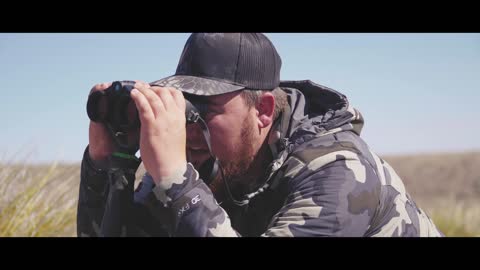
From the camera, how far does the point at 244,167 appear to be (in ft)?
8.97

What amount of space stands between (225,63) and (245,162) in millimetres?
481

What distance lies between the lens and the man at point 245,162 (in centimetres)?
208

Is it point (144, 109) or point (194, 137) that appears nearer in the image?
point (144, 109)

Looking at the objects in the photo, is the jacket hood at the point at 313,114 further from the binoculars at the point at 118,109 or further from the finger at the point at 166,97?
the finger at the point at 166,97

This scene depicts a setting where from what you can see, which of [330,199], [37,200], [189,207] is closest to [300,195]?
[330,199]

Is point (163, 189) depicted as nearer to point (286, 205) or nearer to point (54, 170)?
point (286, 205)

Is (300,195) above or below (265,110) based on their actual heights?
below

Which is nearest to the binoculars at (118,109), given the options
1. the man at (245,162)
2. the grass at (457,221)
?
the man at (245,162)

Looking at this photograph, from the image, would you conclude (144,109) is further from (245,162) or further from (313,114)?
(313,114)
